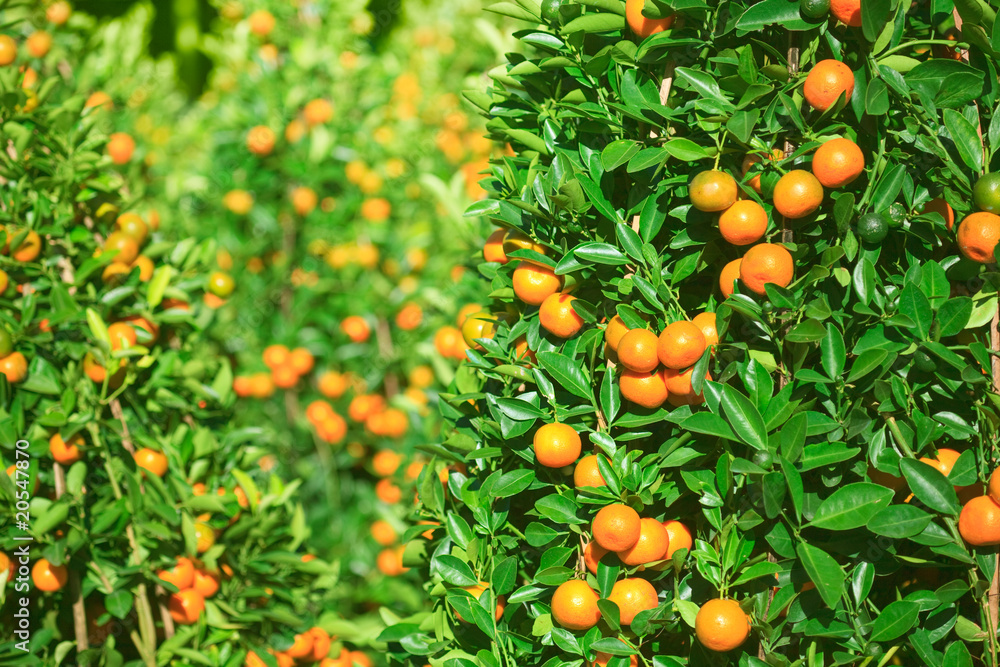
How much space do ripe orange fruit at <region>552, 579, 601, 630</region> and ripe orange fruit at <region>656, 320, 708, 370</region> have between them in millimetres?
359

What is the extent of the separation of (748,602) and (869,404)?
1.14ft

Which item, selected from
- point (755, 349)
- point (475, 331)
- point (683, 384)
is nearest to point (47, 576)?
point (475, 331)

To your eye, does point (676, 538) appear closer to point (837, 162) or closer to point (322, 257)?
point (837, 162)

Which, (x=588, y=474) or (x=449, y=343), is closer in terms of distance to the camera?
(x=588, y=474)

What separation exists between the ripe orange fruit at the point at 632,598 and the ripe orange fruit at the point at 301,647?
97cm

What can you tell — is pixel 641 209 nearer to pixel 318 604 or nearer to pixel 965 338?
pixel 965 338

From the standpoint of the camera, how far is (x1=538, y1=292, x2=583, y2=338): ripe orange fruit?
117cm

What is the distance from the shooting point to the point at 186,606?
1586mm

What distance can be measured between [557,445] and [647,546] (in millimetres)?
193

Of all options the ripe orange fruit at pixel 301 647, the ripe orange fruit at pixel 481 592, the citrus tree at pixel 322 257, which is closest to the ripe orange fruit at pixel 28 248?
the ripe orange fruit at pixel 301 647

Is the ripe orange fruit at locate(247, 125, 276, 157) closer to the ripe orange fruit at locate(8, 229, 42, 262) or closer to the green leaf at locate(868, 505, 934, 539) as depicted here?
the ripe orange fruit at locate(8, 229, 42, 262)

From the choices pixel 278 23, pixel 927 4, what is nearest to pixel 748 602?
pixel 927 4

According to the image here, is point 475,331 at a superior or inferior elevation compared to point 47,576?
superior

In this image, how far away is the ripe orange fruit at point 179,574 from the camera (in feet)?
5.11
